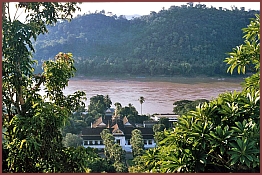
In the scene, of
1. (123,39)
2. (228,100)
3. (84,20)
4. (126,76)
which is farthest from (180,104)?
(228,100)

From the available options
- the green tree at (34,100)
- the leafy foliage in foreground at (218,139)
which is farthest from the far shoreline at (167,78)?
the leafy foliage in foreground at (218,139)

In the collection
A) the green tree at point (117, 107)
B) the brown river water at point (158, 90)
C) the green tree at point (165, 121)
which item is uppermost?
the brown river water at point (158, 90)

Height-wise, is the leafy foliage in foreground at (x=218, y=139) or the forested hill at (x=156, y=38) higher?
the forested hill at (x=156, y=38)

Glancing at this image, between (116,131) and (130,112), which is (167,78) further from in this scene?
(116,131)

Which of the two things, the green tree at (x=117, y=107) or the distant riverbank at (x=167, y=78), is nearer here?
the distant riverbank at (x=167, y=78)

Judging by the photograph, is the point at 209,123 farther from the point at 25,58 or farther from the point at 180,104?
the point at 180,104

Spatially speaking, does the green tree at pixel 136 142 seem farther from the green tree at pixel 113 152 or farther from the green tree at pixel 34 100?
the green tree at pixel 34 100

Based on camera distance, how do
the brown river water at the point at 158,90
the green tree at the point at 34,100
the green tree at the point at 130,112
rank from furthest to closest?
the green tree at the point at 130,112 < the brown river water at the point at 158,90 < the green tree at the point at 34,100
